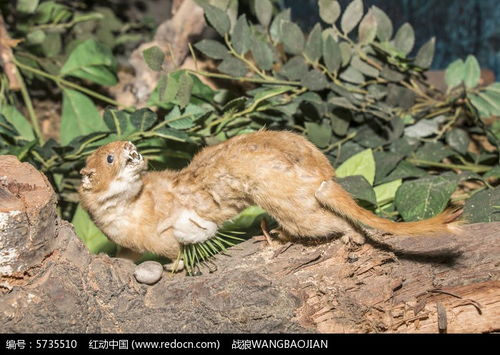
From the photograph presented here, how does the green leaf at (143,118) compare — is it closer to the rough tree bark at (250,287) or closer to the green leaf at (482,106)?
the rough tree bark at (250,287)

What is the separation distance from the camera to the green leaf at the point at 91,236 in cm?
192

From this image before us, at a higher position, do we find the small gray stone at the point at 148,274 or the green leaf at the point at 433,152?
the green leaf at the point at 433,152

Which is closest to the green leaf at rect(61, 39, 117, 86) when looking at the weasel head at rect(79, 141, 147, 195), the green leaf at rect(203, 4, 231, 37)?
the green leaf at rect(203, 4, 231, 37)

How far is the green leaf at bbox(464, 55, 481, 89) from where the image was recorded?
219 cm

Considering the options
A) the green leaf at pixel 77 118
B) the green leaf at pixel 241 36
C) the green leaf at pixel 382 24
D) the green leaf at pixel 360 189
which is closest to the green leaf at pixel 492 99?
the green leaf at pixel 382 24

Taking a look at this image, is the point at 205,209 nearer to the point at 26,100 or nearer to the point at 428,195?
the point at 428,195

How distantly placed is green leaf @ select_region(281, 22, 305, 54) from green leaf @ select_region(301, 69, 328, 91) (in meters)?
0.10

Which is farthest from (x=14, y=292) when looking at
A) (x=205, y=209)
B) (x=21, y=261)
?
(x=205, y=209)

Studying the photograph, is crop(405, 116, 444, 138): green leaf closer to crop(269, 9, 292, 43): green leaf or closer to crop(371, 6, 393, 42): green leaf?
crop(371, 6, 393, 42): green leaf

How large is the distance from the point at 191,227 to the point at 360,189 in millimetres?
497

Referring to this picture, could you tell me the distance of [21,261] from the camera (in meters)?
1.36

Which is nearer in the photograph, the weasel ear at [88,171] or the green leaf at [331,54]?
the weasel ear at [88,171]

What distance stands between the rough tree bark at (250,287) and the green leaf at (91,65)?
810 millimetres

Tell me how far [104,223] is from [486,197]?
3.43 feet
